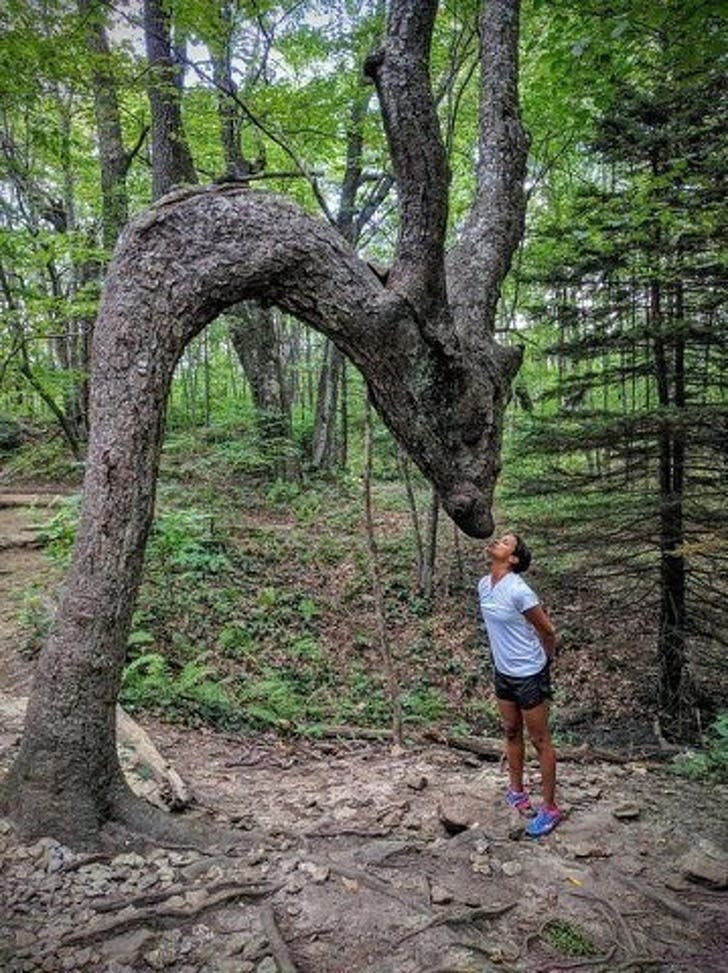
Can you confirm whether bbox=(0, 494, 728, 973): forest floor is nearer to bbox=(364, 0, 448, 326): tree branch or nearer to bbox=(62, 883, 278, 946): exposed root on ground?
bbox=(62, 883, 278, 946): exposed root on ground

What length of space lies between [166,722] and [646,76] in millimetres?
10226

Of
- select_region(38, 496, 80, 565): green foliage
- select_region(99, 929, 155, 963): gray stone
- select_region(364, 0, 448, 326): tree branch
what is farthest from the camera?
select_region(38, 496, 80, 565): green foliage

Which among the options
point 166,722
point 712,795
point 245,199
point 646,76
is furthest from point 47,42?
point 712,795

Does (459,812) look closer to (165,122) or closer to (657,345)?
(657,345)

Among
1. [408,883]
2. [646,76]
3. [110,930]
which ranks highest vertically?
[646,76]

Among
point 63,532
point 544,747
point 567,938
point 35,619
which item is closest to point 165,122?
point 63,532

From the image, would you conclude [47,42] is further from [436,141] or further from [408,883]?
[408,883]

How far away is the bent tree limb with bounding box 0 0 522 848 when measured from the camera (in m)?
3.71

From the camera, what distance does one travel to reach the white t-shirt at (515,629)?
4594 mm

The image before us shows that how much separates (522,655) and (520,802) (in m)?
1.12

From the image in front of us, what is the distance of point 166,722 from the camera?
6734mm

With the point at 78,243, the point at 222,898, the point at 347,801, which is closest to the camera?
the point at 222,898

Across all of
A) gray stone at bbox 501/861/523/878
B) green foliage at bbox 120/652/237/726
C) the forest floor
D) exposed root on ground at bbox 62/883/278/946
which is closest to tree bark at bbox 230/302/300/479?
green foliage at bbox 120/652/237/726

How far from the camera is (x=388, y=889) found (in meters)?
3.60
